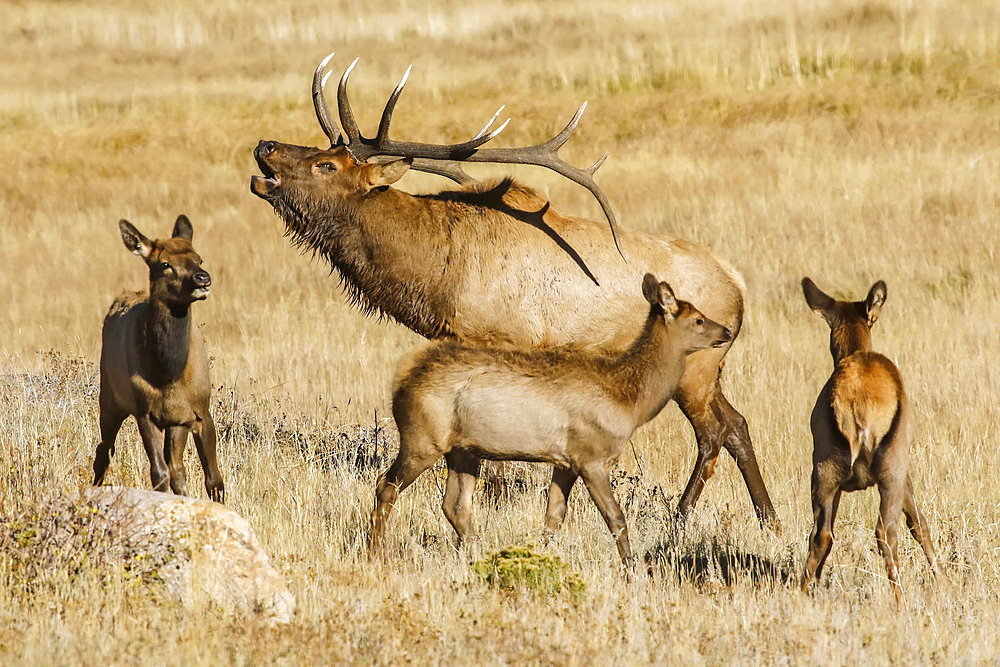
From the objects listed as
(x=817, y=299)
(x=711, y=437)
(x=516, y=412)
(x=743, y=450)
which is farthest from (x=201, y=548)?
(x=743, y=450)

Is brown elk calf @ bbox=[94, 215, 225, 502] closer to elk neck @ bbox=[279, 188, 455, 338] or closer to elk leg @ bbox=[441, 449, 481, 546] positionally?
elk neck @ bbox=[279, 188, 455, 338]

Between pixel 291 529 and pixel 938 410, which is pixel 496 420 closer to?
pixel 291 529

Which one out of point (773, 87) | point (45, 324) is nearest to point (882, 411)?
point (45, 324)

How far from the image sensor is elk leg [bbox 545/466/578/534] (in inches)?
298

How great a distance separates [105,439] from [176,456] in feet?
1.82

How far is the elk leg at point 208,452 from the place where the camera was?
7.66 metres

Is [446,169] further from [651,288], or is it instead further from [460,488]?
[460,488]

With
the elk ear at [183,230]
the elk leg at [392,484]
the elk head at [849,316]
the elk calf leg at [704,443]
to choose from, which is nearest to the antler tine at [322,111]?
the elk ear at [183,230]

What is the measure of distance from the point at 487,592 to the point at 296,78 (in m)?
24.5

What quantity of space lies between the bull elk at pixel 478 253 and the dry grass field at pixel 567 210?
41.3 inches

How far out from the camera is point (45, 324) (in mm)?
14906

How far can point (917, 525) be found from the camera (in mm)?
6414

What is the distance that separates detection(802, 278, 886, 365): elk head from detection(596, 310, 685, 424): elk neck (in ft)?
3.22

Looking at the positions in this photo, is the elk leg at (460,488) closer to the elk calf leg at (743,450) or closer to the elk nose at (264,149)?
the elk calf leg at (743,450)
